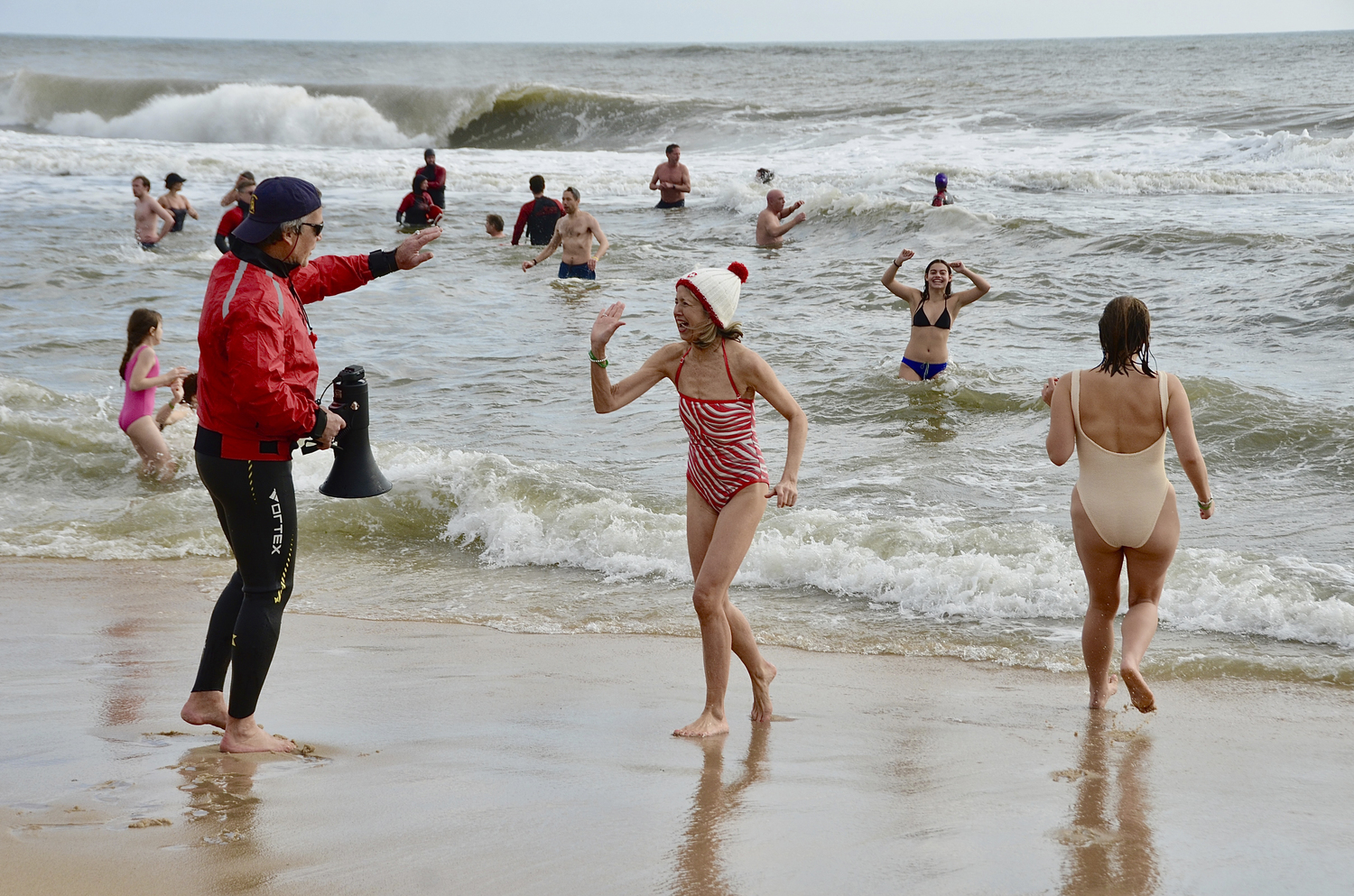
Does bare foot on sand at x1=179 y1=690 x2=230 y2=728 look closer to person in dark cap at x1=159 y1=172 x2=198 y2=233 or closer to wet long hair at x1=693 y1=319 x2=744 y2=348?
wet long hair at x1=693 y1=319 x2=744 y2=348

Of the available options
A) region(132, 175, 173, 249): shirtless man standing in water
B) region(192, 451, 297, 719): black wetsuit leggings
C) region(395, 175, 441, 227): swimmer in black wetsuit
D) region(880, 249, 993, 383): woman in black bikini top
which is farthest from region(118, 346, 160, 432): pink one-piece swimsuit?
region(395, 175, 441, 227): swimmer in black wetsuit

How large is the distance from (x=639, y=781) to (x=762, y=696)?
0.92 meters

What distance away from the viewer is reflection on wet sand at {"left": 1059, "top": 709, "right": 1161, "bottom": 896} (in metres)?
2.97

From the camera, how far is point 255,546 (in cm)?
361

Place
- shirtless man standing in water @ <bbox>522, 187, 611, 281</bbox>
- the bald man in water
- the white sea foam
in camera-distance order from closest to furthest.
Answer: shirtless man standing in water @ <bbox>522, 187, 611, 281</bbox> → the bald man in water → the white sea foam

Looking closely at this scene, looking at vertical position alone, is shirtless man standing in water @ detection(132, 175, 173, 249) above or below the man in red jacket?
above

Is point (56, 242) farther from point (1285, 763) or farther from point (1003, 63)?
point (1003, 63)

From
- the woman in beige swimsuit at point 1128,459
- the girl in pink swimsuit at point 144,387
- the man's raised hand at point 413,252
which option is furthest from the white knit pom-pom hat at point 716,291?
the girl in pink swimsuit at point 144,387

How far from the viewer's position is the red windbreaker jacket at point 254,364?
3355mm

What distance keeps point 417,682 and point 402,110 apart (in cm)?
4012

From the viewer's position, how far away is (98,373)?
11.4 meters

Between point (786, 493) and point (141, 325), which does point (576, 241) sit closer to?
point (141, 325)

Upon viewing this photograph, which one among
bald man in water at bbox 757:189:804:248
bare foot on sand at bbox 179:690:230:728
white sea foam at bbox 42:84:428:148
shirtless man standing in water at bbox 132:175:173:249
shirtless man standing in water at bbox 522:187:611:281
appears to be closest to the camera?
bare foot on sand at bbox 179:690:230:728

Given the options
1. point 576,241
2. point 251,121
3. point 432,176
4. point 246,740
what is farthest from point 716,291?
point 251,121
